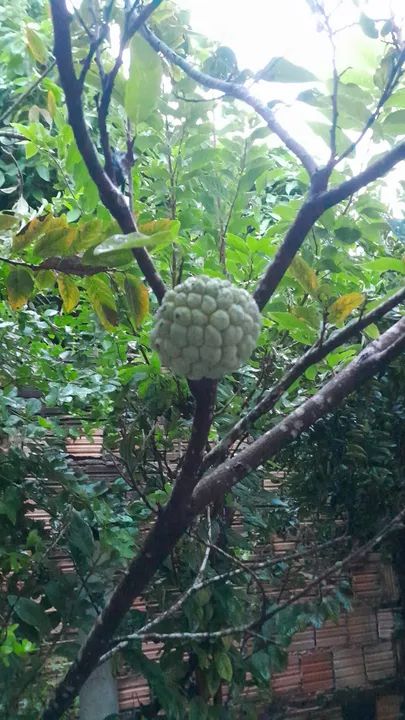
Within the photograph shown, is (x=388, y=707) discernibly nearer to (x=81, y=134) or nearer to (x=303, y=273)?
(x=303, y=273)

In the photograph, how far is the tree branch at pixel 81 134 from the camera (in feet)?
2.62

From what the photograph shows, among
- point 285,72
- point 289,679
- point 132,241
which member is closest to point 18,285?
point 132,241

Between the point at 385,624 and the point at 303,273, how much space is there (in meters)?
1.71

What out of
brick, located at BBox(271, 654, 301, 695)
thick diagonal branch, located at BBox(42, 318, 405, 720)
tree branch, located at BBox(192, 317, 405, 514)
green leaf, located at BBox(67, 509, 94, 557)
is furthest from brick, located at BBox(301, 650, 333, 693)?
tree branch, located at BBox(192, 317, 405, 514)

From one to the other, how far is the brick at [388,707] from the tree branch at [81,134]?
6.10 feet

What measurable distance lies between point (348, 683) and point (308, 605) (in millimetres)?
763

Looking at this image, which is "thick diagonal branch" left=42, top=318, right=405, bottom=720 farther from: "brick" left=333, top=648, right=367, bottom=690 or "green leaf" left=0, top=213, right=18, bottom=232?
"brick" left=333, top=648, right=367, bottom=690

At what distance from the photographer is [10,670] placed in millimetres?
1182

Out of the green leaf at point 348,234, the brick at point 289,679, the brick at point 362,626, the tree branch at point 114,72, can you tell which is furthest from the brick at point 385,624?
the tree branch at point 114,72

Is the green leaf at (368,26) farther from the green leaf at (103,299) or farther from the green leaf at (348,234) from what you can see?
the green leaf at (103,299)

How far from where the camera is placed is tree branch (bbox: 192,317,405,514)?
1.01 m

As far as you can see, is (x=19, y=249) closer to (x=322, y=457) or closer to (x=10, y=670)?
(x=10, y=670)

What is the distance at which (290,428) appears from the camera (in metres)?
1.05

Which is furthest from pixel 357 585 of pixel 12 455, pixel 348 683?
pixel 12 455
